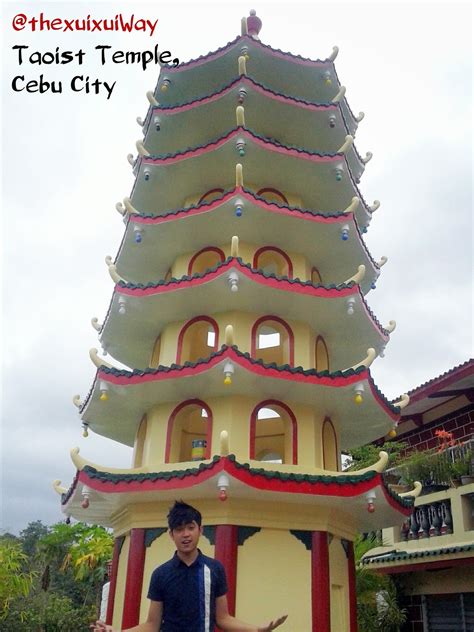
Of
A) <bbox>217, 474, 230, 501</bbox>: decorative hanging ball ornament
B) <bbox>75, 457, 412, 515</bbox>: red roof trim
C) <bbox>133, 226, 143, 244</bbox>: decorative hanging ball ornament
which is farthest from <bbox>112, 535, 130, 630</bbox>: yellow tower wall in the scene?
<bbox>133, 226, 143, 244</bbox>: decorative hanging ball ornament

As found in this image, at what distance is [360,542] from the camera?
618 inches

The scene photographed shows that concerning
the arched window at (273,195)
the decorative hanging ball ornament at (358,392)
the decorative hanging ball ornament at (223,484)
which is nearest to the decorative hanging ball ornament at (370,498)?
the decorative hanging ball ornament at (358,392)

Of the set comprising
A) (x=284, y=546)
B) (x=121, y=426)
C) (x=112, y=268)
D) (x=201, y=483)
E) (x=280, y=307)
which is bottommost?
(x=284, y=546)

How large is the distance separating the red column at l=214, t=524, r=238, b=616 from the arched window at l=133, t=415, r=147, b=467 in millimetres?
2863

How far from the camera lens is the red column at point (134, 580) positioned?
966 centimetres

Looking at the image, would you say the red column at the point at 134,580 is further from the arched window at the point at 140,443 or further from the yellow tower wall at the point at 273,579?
the arched window at the point at 140,443

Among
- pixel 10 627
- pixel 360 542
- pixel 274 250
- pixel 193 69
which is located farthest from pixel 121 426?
pixel 10 627

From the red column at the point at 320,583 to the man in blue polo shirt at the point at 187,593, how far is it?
6.11 meters

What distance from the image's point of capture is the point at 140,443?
12062 mm

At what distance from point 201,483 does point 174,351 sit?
354cm

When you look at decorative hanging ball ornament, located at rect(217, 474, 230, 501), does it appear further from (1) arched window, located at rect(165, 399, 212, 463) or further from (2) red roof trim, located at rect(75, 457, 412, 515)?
(1) arched window, located at rect(165, 399, 212, 463)

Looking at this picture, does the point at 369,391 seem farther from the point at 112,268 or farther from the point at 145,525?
the point at 112,268

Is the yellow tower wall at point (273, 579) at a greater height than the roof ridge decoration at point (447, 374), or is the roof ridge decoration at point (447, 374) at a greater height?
the roof ridge decoration at point (447, 374)

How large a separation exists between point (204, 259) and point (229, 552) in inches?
252
